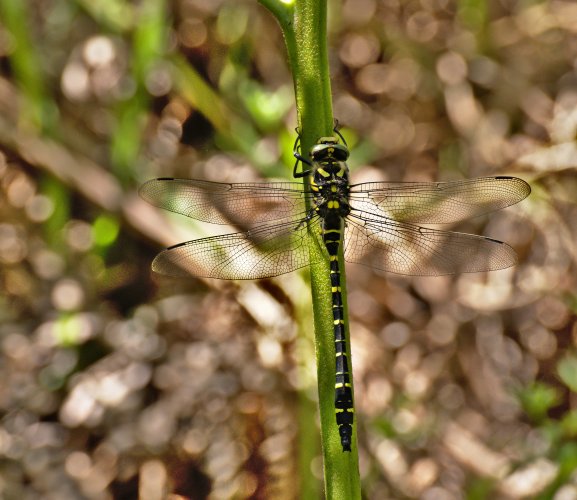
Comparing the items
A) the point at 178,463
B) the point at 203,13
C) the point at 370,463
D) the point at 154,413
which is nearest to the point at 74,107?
the point at 203,13

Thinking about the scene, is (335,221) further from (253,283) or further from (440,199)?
(253,283)

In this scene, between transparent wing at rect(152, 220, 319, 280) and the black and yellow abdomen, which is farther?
transparent wing at rect(152, 220, 319, 280)

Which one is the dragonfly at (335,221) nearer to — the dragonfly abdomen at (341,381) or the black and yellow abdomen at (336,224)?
the black and yellow abdomen at (336,224)

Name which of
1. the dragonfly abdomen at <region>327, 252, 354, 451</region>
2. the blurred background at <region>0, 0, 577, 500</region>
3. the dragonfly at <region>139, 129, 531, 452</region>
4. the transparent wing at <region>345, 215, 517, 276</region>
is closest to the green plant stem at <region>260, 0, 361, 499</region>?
the dragonfly abdomen at <region>327, 252, 354, 451</region>

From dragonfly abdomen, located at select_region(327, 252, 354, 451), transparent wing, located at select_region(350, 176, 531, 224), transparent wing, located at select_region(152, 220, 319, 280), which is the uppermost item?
transparent wing, located at select_region(350, 176, 531, 224)

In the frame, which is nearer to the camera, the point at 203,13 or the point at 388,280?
the point at 388,280

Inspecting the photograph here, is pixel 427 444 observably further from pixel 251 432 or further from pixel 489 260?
pixel 489 260

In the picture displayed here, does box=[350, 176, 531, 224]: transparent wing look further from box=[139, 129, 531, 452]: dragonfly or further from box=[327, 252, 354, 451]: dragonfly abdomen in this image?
box=[327, 252, 354, 451]: dragonfly abdomen

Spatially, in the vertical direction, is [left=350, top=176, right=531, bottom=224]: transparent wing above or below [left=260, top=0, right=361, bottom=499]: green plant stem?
above

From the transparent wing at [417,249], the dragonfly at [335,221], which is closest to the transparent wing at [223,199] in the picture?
the dragonfly at [335,221]
